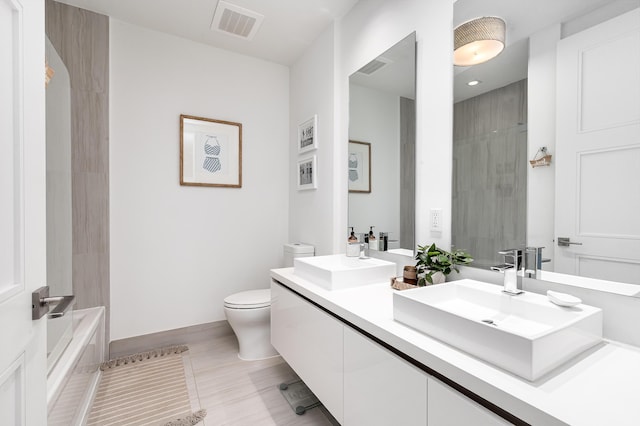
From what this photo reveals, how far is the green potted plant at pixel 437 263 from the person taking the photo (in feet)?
4.56

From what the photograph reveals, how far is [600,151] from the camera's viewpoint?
101 cm

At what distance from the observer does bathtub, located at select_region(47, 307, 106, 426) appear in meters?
1.25

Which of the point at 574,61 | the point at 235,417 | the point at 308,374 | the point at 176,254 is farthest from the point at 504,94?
the point at 176,254

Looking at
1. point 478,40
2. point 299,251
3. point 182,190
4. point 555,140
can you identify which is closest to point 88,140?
point 182,190

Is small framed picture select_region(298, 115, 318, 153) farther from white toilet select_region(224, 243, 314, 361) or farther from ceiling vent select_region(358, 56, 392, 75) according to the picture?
white toilet select_region(224, 243, 314, 361)

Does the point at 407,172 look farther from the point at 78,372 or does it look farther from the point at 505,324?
the point at 78,372

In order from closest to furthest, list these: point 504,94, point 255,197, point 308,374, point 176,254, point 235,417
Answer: point 504,94 < point 308,374 < point 235,417 < point 176,254 < point 255,197

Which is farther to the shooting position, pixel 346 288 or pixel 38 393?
pixel 346 288

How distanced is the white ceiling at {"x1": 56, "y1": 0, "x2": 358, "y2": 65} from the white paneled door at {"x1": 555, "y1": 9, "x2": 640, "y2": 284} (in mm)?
1635

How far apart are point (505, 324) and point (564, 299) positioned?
0.20 metres

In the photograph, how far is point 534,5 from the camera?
118 centimetres

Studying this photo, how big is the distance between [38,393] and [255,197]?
2.19m

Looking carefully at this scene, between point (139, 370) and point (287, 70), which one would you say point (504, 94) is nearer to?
point (287, 70)

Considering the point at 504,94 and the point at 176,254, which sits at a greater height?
the point at 504,94
